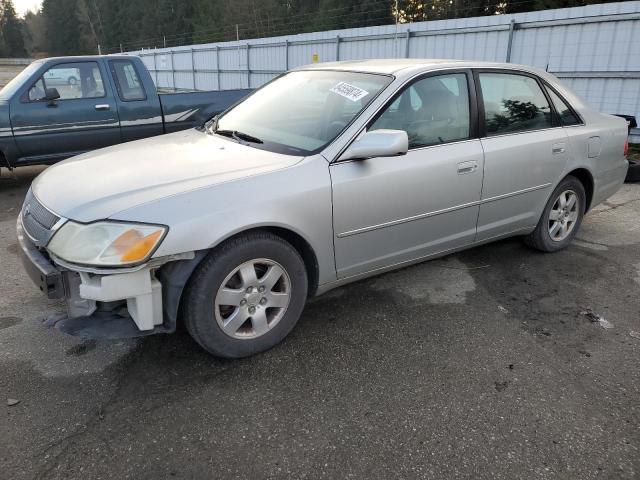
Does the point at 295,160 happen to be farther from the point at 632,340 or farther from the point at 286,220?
the point at 632,340

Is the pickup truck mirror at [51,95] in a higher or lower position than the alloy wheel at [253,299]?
higher

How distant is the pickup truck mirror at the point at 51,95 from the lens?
20.9 ft

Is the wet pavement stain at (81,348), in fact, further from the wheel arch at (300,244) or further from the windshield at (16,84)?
the windshield at (16,84)

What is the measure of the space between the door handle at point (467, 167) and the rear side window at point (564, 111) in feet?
4.03

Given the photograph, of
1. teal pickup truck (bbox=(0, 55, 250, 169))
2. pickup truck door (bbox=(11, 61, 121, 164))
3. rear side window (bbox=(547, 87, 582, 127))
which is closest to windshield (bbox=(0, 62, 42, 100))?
teal pickup truck (bbox=(0, 55, 250, 169))

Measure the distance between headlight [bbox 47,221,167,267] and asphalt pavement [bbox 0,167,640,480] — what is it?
71 cm

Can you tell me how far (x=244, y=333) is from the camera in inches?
113

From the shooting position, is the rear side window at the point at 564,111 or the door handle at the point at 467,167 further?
the rear side window at the point at 564,111

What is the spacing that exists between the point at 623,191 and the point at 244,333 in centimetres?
601

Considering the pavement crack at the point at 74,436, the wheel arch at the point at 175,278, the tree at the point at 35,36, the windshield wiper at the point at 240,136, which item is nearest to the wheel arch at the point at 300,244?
the wheel arch at the point at 175,278

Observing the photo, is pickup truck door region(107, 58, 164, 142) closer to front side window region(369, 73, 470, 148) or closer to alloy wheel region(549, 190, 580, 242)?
front side window region(369, 73, 470, 148)

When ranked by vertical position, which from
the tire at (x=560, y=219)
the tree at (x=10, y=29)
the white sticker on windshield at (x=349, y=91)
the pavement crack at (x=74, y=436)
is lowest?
the pavement crack at (x=74, y=436)

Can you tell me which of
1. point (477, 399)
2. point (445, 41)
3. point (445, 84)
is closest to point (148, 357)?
point (477, 399)

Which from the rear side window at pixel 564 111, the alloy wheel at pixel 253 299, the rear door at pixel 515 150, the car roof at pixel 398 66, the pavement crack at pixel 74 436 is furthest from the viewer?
the rear side window at pixel 564 111
